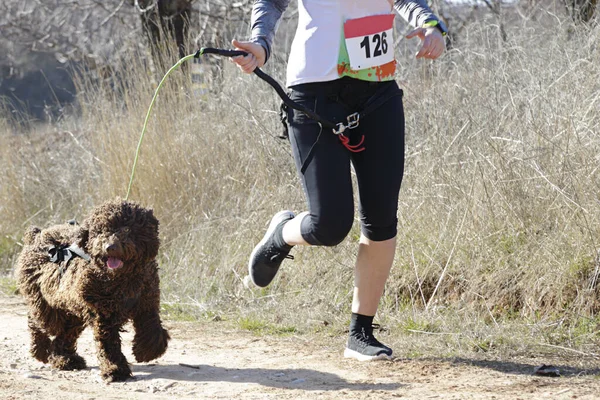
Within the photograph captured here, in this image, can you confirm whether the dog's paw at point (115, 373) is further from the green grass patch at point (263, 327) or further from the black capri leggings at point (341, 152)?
the green grass patch at point (263, 327)

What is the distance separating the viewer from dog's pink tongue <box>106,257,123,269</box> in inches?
166

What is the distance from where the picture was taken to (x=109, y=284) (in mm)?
4324

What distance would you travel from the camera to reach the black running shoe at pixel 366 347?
15.0 ft

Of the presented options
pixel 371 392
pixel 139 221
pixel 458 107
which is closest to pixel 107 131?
pixel 458 107

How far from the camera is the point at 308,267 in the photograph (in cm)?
636

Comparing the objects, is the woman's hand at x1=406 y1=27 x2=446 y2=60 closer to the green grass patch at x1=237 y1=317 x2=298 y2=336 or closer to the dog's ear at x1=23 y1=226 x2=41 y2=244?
the green grass patch at x1=237 y1=317 x2=298 y2=336

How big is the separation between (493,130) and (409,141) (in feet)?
2.80

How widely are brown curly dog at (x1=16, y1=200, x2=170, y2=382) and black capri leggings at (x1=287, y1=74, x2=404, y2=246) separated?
Result: 0.92 meters

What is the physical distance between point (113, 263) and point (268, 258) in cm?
92

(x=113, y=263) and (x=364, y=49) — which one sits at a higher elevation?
(x=364, y=49)

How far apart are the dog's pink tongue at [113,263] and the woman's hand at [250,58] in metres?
1.16

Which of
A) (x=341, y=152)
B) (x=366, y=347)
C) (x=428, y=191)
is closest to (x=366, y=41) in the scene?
(x=341, y=152)

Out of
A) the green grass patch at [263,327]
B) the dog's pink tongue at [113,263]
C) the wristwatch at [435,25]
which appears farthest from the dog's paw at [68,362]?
the wristwatch at [435,25]

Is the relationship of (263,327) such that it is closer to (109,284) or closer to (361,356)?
(361,356)
